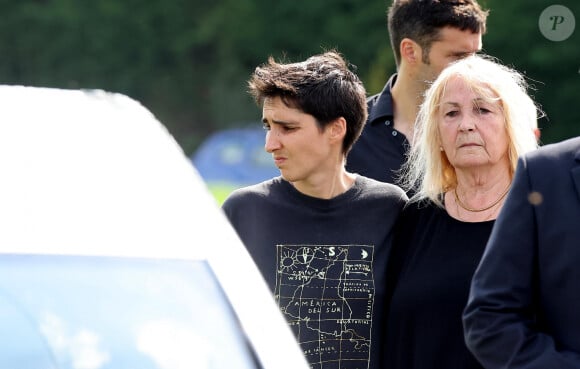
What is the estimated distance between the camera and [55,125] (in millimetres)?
2762

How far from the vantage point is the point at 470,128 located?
4.30 meters

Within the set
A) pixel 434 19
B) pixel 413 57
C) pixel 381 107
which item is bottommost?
pixel 381 107

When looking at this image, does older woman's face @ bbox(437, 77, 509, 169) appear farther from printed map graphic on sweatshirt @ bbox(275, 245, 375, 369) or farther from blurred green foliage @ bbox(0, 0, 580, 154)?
blurred green foliage @ bbox(0, 0, 580, 154)

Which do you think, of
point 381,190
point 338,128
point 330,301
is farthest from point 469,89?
point 330,301

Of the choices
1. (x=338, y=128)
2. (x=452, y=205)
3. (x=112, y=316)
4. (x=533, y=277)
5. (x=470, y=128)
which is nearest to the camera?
(x=112, y=316)

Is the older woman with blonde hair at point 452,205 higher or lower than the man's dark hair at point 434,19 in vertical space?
lower

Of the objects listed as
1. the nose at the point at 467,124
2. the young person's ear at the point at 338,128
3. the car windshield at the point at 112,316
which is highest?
the young person's ear at the point at 338,128

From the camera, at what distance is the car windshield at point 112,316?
2383mm

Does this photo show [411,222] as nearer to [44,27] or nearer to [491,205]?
[491,205]

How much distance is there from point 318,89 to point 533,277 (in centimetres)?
152

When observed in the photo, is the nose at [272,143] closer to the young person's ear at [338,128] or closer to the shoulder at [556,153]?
the young person's ear at [338,128]

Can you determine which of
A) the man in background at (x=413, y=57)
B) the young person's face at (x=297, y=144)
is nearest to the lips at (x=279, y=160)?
the young person's face at (x=297, y=144)

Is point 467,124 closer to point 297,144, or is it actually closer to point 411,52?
point 297,144

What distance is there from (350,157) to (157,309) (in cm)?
296
